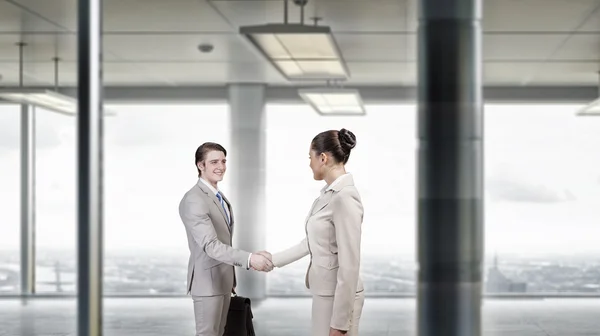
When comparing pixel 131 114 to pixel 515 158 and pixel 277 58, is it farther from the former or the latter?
pixel 515 158

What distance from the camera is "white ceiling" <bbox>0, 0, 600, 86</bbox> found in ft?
19.3

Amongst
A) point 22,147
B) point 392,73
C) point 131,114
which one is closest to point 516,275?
point 392,73

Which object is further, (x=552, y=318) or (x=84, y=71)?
(x=552, y=318)

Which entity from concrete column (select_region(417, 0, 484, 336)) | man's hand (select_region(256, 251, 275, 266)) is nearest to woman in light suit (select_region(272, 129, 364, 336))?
concrete column (select_region(417, 0, 484, 336))

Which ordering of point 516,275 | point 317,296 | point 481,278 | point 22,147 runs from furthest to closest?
point 22,147, point 516,275, point 481,278, point 317,296

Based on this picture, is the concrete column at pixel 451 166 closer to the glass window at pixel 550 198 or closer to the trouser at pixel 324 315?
the glass window at pixel 550 198

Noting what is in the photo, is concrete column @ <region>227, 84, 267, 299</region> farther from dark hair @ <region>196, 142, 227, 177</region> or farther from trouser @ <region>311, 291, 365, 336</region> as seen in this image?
trouser @ <region>311, 291, 365, 336</region>

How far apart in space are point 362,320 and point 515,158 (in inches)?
53.7

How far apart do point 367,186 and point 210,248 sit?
1.18m

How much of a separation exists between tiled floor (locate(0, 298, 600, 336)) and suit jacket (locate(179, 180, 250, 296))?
3.27 feet

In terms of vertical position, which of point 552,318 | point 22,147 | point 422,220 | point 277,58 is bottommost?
point 552,318

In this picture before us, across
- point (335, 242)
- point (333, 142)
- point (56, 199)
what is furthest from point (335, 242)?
point (56, 199)

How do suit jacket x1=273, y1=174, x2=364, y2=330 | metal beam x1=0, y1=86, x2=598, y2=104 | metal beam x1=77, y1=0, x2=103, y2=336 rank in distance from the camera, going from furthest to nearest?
metal beam x1=0, y1=86, x2=598, y2=104
metal beam x1=77, y1=0, x2=103, y2=336
suit jacket x1=273, y1=174, x2=364, y2=330

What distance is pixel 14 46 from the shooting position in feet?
22.3
